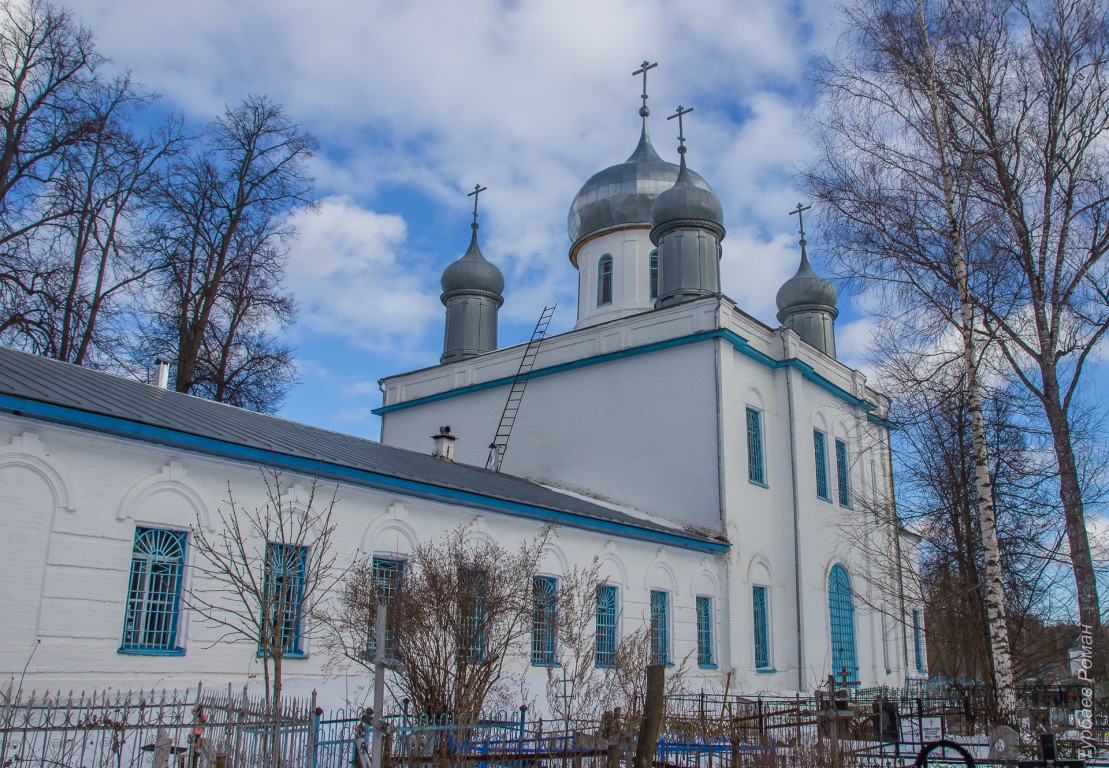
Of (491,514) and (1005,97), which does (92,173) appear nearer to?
(491,514)

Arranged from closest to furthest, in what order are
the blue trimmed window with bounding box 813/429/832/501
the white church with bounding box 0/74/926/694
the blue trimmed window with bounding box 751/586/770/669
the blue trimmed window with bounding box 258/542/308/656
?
the blue trimmed window with bounding box 258/542/308/656, the white church with bounding box 0/74/926/694, the blue trimmed window with bounding box 751/586/770/669, the blue trimmed window with bounding box 813/429/832/501

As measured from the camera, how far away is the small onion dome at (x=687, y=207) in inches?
908

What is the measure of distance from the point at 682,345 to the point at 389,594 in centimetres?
1023

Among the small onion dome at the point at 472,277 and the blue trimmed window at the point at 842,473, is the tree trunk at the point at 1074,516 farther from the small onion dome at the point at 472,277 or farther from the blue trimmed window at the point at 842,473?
the small onion dome at the point at 472,277

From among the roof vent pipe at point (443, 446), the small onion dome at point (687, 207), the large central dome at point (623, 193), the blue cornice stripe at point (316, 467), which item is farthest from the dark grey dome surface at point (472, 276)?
the blue cornice stripe at point (316, 467)

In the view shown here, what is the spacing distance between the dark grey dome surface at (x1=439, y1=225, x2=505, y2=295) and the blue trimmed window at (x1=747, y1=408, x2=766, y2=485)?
9.36 m

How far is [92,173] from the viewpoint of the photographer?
19609 millimetres

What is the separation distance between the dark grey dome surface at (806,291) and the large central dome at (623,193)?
483 centimetres

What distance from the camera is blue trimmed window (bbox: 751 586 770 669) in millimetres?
19250

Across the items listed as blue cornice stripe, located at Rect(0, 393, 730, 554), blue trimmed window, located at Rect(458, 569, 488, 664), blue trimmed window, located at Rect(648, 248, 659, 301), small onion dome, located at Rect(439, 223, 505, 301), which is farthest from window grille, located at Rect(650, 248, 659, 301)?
blue trimmed window, located at Rect(458, 569, 488, 664)

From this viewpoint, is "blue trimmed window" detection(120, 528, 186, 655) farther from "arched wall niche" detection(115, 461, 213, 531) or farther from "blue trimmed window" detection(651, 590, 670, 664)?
"blue trimmed window" detection(651, 590, 670, 664)

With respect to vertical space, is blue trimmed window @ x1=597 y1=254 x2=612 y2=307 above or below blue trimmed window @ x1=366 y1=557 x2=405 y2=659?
above

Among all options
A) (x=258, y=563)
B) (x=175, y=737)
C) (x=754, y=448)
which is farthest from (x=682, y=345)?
(x=175, y=737)

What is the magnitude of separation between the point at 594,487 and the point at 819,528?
5047mm
